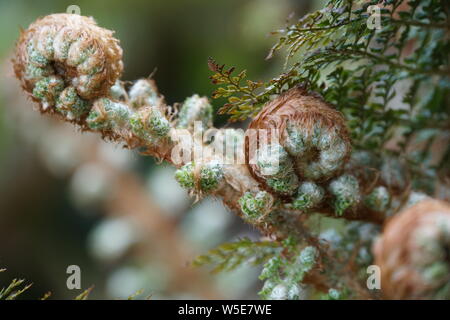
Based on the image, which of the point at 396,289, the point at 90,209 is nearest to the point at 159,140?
the point at 396,289

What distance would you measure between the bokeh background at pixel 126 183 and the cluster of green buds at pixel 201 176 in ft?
4.45

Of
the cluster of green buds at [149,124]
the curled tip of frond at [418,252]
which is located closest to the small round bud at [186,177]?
the cluster of green buds at [149,124]

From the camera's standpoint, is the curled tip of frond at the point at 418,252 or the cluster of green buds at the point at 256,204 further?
the cluster of green buds at the point at 256,204

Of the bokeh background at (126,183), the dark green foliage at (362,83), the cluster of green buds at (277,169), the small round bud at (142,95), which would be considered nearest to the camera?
the cluster of green buds at (277,169)

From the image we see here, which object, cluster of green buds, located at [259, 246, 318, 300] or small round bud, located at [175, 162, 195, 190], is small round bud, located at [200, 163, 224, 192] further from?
cluster of green buds, located at [259, 246, 318, 300]

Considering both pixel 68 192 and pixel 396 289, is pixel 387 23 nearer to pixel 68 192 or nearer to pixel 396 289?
pixel 396 289

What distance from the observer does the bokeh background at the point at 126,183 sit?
2.86 meters

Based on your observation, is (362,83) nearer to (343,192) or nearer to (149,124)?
(343,192)

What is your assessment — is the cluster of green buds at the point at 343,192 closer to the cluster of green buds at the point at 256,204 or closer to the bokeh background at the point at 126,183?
the cluster of green buds at the point at 256,204

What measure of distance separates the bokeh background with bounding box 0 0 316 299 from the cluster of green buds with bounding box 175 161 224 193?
1356mm

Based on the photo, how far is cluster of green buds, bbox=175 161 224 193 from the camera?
104 centimetres

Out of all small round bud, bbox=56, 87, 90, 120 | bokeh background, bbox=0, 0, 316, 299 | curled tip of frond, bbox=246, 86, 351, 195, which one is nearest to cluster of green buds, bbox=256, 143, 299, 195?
curled tip of frond, bbox=246, 86, 351, 195

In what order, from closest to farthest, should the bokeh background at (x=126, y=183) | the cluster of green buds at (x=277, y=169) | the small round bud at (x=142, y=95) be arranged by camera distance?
the cluster of green buds at (x=277, y=169) → the small round bud at (x=142, y=95) → the bokeh background at (x=126, y=183)

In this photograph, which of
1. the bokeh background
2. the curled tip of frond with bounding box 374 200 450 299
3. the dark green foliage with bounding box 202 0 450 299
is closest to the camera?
the curled tip of frond with bounding box 374 200 450 299
